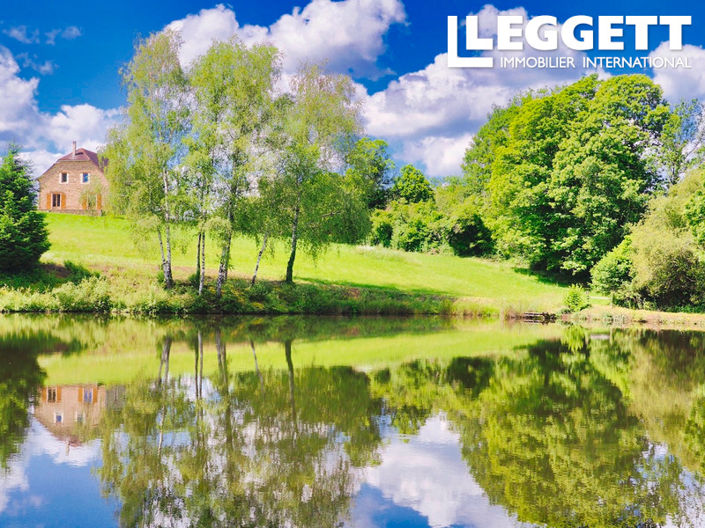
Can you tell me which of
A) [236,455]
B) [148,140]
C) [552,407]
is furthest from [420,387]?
[148,140]

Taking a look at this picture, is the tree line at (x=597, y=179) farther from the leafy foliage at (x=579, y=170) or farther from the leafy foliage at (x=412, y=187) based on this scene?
the leafy foliage at (x=412, y=187)

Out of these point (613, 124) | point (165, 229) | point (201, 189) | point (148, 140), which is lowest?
point (165, 229)

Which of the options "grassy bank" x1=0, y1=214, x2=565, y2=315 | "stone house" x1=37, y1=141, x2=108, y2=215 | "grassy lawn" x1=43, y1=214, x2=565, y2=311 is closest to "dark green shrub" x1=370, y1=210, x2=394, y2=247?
"grassy lawn" x1=43, y1=214, x2=565, y2=311

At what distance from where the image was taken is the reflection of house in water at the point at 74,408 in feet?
28.5

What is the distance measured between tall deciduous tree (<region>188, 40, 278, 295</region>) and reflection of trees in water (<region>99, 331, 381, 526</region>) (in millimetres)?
17271

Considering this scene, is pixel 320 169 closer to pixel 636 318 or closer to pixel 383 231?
pixel 636 318

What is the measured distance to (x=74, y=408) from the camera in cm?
995

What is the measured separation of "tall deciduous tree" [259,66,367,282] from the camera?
30859mm

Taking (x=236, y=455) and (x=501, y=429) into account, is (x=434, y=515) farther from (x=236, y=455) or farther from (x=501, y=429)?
(x=501, y=429)

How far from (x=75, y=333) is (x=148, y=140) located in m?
12.0

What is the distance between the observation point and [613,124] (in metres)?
42.1

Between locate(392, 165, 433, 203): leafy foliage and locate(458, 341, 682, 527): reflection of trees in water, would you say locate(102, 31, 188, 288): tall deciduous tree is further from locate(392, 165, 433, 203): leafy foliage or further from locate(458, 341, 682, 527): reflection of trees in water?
locate(392, 165, 433, 203): leafy foliage

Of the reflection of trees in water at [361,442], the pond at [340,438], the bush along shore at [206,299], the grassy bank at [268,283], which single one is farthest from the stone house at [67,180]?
the reflection of trees in water at [361,442]

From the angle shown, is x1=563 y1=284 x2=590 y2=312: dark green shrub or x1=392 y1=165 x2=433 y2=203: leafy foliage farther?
x1=392 y1=165 x2=433 y2=203: leafy foliage
